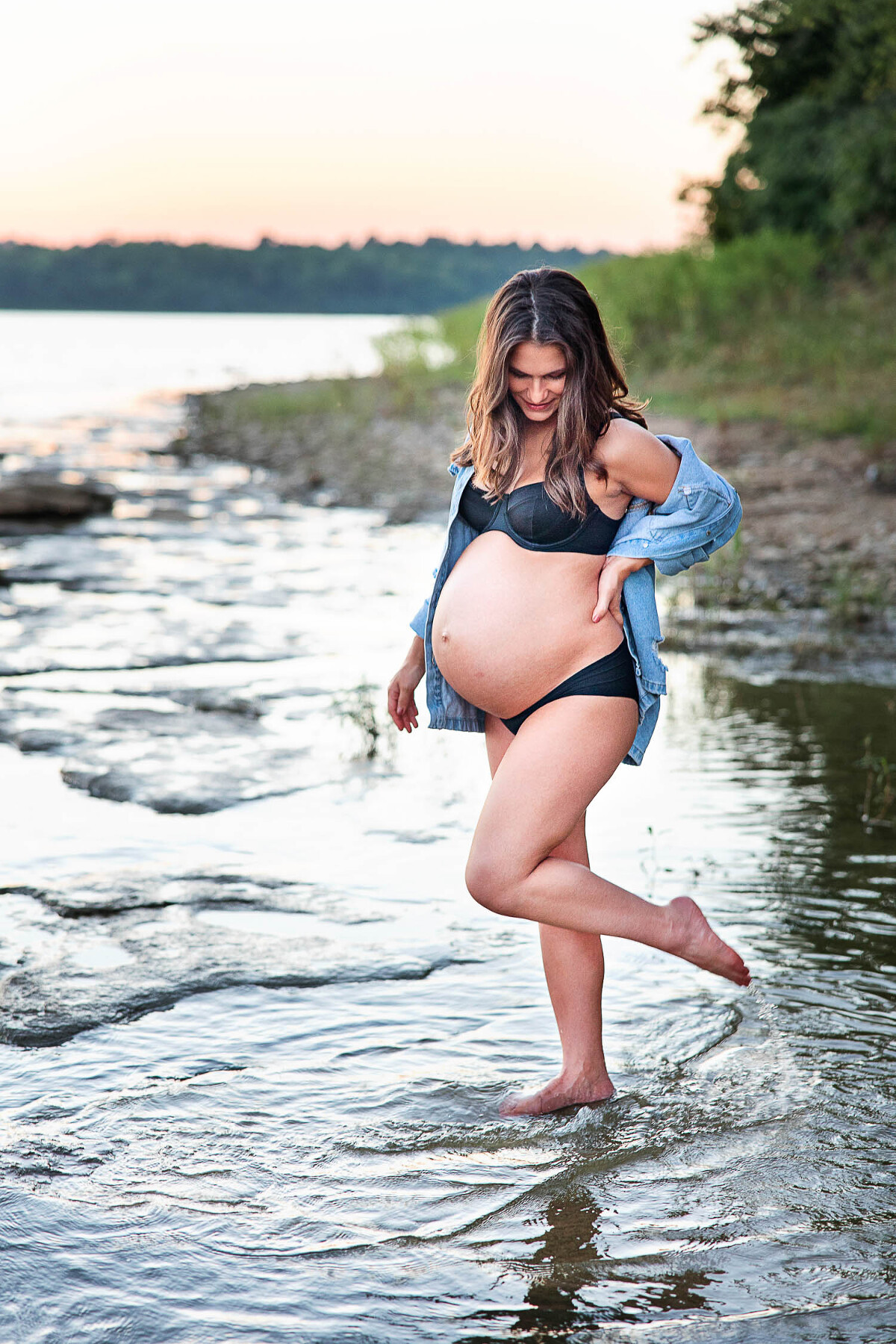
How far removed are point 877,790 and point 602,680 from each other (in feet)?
8.79

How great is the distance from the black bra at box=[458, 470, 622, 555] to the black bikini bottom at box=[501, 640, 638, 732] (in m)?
0.24

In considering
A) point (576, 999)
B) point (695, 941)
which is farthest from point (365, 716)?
point (695, 941)

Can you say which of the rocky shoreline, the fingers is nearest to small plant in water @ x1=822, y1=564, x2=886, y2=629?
the rocky shoreline

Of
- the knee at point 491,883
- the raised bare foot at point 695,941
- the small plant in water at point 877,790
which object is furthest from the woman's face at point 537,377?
the small plant in water at point 877,790

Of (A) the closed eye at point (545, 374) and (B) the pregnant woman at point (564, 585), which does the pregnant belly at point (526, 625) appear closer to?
(B) the pregnant woman at point (564, 585)

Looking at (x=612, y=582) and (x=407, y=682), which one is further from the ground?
(x=612, y=582)

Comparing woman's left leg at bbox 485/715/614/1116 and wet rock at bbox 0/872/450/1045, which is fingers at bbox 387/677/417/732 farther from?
wet rock at bbox 0/872/450/1045

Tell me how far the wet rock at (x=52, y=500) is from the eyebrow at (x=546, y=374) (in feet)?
35.2

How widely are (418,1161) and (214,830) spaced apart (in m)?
2.20

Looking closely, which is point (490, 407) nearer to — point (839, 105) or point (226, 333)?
point (839, 105)

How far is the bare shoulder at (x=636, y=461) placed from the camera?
2832mm

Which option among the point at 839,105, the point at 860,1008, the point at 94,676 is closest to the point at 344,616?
the point at 94,676

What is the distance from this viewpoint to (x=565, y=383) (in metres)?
2.80

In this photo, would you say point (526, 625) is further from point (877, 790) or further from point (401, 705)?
point (877, 790)
